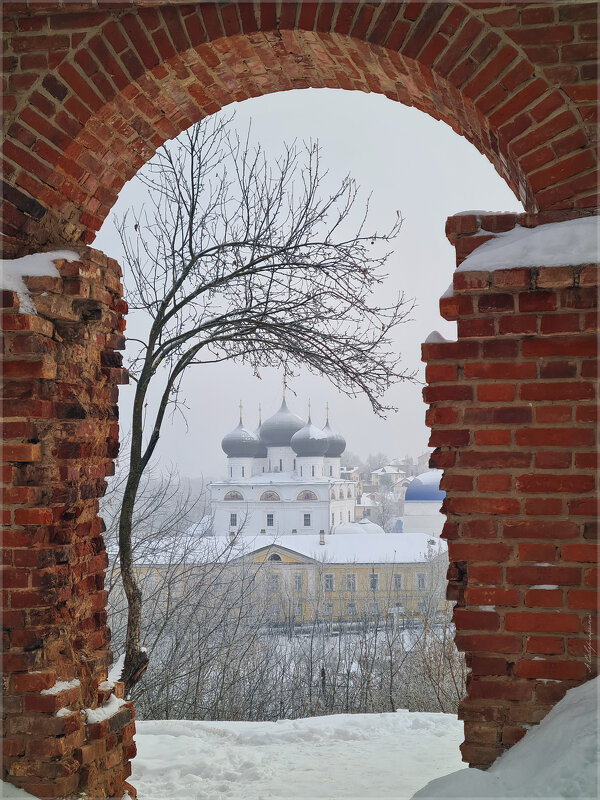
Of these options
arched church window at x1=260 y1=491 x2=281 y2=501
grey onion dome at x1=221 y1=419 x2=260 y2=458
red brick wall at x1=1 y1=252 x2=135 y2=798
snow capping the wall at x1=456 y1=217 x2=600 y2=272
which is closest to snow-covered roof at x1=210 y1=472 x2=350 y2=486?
arched church window at x1=260 y1=491 x2=281 y2=501

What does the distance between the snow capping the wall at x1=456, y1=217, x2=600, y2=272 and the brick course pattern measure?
0.04 metres

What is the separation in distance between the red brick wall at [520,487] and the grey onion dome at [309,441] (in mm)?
29862

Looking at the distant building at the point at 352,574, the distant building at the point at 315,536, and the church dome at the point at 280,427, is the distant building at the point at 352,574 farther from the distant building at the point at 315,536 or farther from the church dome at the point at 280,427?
the church dome at the point at 280,427

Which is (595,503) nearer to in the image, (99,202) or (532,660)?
(532,660)

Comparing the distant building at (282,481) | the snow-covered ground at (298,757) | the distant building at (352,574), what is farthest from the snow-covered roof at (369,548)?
the snow-covered ground at (298,757)

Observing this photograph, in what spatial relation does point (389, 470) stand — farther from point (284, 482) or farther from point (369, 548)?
point (369, 548)

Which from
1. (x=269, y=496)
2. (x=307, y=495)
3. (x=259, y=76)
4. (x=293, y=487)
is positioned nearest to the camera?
(x=259, y=76)

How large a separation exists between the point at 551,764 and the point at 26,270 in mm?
2433

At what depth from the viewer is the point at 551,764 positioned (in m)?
2.04

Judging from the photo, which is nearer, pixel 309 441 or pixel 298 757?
pixel 298 757

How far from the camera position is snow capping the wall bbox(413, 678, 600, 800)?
6.40ft

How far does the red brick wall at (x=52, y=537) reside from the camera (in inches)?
104

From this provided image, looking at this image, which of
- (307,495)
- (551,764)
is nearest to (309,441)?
(307,495)

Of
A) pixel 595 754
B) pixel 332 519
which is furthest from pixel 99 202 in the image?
pixel 332 519
